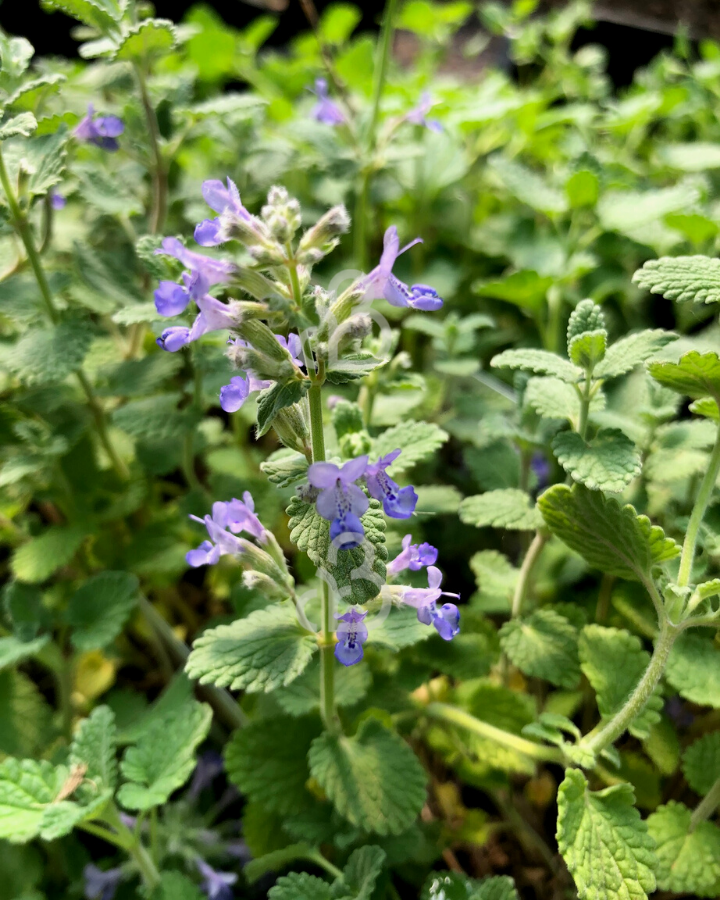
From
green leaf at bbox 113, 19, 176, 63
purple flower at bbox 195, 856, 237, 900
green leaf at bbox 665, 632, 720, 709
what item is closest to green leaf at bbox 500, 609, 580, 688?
green leaf at bbox 665, 632, 720, 709

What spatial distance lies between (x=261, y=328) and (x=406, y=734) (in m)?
0.81

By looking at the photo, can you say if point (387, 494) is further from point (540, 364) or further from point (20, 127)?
point (20, 127)

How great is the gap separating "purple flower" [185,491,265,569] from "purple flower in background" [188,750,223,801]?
0.67 meters

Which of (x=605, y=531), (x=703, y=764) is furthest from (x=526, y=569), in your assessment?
(x=703, y=764)

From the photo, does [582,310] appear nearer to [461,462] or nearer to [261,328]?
[261,328]

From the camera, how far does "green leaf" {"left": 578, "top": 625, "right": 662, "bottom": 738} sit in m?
0.90

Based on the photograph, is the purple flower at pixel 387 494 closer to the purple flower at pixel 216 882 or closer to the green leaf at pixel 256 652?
the green leaf at pixel 256 652

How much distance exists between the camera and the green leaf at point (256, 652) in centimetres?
78

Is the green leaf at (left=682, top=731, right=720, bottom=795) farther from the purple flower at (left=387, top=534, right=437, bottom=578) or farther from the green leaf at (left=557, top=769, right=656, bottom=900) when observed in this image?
the purple flower at (left=387, top=534, right=437, bottom=578)

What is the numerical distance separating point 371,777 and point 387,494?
43cm

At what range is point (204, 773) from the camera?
130cm

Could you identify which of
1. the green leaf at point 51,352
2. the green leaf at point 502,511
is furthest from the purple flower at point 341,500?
the green leaf at point 51,352

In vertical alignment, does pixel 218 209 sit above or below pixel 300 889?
above

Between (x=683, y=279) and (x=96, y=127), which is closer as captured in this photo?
(x=683, y=279)
